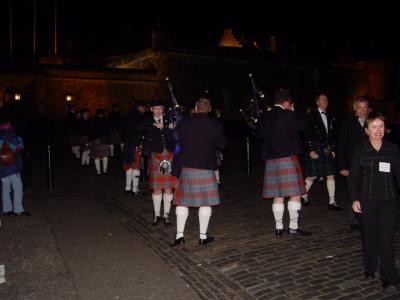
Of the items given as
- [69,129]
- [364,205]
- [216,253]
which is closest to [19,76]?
[69,129]

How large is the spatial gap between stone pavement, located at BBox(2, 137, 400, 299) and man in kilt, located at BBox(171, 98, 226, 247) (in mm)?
710

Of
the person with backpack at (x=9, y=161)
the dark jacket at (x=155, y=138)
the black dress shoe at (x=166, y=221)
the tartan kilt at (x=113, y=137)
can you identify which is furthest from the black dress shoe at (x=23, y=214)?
the tartan kilt at (x=113, y=137)

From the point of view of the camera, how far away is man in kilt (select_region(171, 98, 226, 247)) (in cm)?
600

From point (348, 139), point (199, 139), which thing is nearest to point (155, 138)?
point (199, 139)

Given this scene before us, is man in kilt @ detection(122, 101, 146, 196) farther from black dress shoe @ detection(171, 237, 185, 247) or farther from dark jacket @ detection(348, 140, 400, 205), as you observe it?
dark jacket @ detection(348, 140, 400, 205)

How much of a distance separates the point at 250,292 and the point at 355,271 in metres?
1.31

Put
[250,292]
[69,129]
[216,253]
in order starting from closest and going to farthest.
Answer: [250,292] → [216,253] → [69,129]

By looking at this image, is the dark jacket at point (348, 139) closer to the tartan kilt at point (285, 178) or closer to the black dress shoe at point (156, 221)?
the tartan kilt at point (285, 178)

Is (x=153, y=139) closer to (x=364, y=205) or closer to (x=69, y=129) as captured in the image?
(x=364, y=205)

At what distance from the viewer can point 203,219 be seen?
625 cm

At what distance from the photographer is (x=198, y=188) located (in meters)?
6.07

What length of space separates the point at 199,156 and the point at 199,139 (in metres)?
0.23

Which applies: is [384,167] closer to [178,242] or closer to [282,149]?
[282,149]

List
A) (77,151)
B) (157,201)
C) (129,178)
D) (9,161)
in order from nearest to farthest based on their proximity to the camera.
Answer: (157,201), (9,161), (129,178), (77,151)
